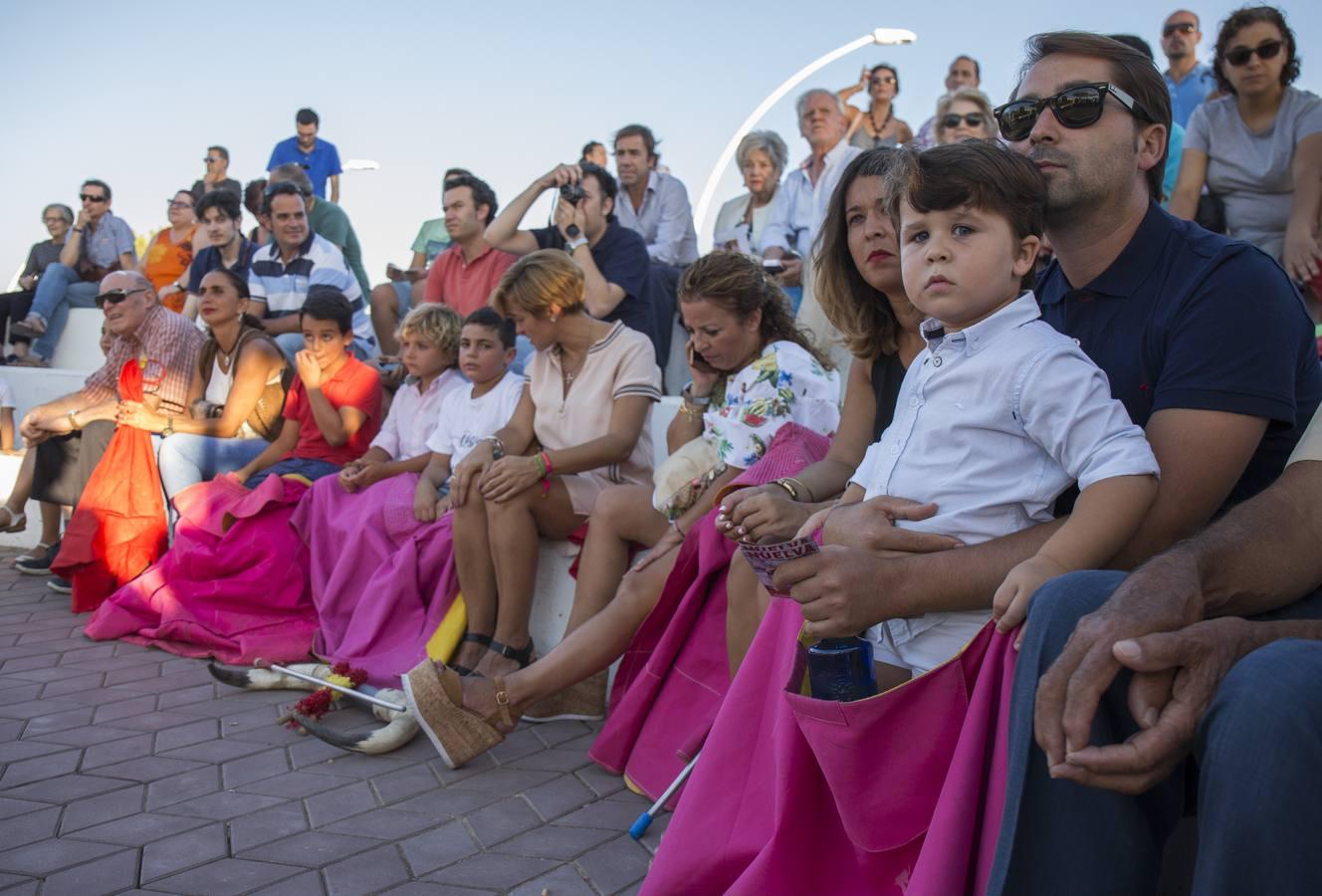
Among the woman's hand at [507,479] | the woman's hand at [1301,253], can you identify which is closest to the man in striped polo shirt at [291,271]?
the woman's hand at [507,479]

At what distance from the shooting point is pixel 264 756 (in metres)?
3.50

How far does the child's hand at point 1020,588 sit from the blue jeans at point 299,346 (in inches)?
202

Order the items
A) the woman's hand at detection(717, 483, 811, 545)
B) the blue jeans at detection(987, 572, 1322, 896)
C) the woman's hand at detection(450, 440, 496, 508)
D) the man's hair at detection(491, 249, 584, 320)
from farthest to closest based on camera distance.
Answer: the man's hair at detection(491, 249, 584, 320)
the woman's hand at detection(450, 440, 496, 508)
the woman's hand at detection(717, 483, 811, 545)
the blue jeans at detection(987, 572, 1322, 896)

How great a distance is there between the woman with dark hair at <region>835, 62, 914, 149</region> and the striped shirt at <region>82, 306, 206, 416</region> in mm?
4577

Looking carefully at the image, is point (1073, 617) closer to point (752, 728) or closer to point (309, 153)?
point (752, 728)

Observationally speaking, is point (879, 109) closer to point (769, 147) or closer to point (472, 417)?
point (769, 147)

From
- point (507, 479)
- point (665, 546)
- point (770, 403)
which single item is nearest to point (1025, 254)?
point (770, 403)

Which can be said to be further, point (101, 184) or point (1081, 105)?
point (101, 184)

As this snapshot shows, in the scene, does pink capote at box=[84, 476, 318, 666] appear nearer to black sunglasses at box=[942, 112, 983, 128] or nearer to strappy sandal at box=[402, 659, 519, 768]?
strappy sandal at box=[402, 659, 519, 768]

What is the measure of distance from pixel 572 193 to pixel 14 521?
419 cm

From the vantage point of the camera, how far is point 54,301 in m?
10.4

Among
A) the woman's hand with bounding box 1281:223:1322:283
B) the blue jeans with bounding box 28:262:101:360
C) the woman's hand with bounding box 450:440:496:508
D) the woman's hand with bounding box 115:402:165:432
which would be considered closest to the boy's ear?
the woman's hand with bounding box 450:440:496:508

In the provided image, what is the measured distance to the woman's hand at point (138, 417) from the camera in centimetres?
583

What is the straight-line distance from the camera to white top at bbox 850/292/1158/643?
72.4 inches
